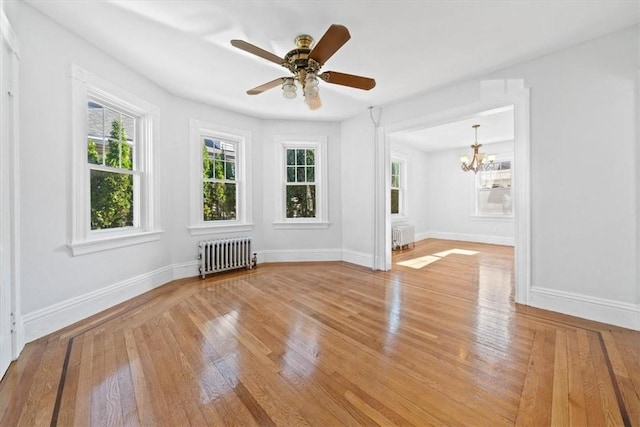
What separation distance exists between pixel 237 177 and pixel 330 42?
3.18m

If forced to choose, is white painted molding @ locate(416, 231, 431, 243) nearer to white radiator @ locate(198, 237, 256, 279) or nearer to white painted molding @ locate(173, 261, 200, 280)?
white radiator @ locate(198, 237, 256, 279)

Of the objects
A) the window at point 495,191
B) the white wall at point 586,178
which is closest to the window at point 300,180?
the white wall at point 586,178

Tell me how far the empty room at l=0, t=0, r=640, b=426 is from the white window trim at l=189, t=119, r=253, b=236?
46 millimetres

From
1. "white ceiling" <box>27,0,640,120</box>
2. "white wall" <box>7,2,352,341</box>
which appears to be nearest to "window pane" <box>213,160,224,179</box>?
"white wall" <box>7,2,352,341</box>

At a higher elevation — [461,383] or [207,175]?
[207,175]

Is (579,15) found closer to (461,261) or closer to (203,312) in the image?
(461,261)

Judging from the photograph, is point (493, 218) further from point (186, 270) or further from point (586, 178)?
point (186, 270)

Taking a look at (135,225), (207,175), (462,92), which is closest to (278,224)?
(207,175)

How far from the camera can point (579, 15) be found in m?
2.12

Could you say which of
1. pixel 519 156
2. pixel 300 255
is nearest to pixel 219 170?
pixel 300 255

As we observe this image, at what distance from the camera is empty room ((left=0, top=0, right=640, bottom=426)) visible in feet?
5.04

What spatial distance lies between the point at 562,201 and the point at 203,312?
3915 millimetres

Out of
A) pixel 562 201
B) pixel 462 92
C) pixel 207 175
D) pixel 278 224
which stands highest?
pixel 462 92

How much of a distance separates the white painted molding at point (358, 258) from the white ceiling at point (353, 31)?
2.80 metres
